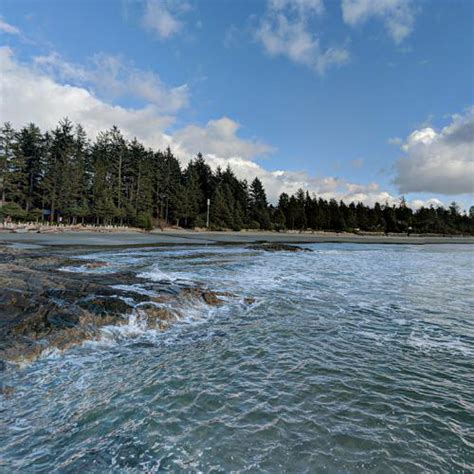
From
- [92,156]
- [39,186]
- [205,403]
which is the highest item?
[92,156]

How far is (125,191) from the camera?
63.6 meters

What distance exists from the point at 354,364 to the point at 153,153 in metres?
73.4

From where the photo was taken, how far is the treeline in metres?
49.5

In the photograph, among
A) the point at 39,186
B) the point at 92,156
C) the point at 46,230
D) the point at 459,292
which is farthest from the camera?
the point at 92,156

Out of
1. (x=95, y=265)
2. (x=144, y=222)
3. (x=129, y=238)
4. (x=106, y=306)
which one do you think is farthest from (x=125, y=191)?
(x=106, y=306)

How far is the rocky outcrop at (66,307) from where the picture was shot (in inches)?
222

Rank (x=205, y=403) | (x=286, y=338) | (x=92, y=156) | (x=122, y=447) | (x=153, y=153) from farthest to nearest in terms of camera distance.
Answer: (x=153, y=153)
(x=92, y=156)
(x=286, y=338)
(x=205, y=403)
(x=122, y=447)

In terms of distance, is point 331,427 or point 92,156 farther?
point 92,156

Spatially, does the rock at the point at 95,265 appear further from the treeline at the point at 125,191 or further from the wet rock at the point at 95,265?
the treeline at the point at 125,191

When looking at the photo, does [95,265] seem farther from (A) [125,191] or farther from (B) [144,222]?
(A) [125,191]

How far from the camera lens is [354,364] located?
529 cm

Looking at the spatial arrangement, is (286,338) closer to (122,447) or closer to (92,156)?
(122,447)

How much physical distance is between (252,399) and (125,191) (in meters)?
64.7

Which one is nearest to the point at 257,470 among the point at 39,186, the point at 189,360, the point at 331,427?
the point at 331,427
